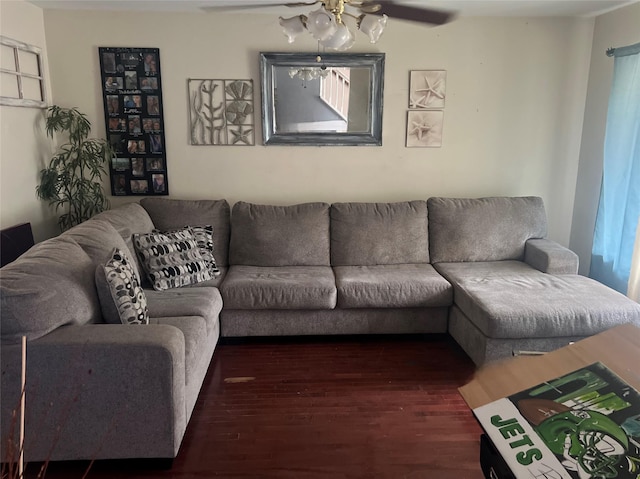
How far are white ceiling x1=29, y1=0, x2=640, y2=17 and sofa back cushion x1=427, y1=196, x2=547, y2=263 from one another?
141 cm

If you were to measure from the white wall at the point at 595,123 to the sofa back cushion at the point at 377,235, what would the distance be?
1396mm

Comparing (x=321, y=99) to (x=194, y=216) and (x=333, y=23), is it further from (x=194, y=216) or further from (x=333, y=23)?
(x=333, y=23)

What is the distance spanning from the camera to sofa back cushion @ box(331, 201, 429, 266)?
143 inches

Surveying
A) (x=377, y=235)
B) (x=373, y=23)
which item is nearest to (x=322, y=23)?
(x=373, y=23)

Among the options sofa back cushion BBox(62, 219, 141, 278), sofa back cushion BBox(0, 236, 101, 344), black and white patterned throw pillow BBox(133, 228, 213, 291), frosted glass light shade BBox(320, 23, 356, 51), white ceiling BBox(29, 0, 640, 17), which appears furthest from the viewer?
white ceiling BBox(29, 0, 640, 17)

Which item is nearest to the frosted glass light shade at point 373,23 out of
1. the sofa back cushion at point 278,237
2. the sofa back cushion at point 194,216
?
the sofa back cushion at point 278,237

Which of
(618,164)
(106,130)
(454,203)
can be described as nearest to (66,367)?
(106,130)

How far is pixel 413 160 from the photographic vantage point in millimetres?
3988

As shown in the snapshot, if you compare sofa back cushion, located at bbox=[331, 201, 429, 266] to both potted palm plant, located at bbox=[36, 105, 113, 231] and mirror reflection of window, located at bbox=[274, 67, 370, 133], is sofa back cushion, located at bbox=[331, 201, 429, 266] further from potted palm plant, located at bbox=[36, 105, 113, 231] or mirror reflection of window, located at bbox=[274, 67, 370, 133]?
potted palm plant, located at bbox=[36, 105, 113, 231]

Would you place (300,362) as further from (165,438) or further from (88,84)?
(88,84)

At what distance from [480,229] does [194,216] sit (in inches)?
86.3

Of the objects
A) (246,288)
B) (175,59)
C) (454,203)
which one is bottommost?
(246,288)

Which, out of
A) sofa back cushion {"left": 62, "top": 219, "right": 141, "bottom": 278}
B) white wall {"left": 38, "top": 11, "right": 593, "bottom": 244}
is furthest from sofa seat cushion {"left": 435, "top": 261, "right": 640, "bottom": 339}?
sofa back cushion {"left": 62, "top": 219, "right": 141, "bottom": 278}

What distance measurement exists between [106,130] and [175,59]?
782 millimetres
